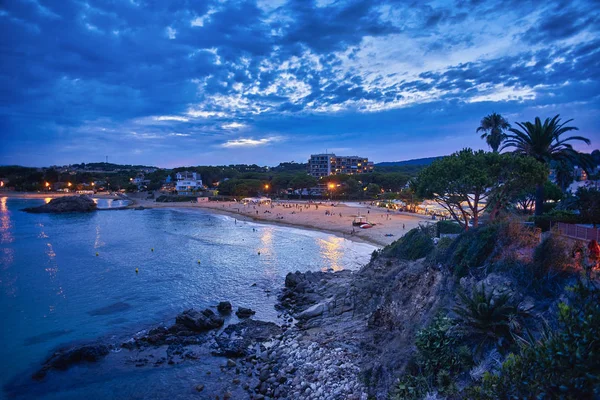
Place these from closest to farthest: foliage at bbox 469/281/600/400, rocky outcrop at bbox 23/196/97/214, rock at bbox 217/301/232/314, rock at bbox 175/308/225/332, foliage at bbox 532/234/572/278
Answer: foliage at bbox 469/281/600/400
foliage at bbox 532/234/572/278
rock at bbox 175/308/225/332
rock at bbox 217/301/232/314
rocky outcrop at bbox 23/196/97/214

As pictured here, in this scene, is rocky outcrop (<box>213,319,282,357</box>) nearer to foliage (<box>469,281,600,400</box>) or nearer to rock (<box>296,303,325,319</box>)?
rock (<box>296,303,325,319</box>)

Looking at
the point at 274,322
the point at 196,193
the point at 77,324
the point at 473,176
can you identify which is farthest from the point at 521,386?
the point at 196,193

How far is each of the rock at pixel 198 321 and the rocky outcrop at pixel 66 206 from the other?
79973 mm

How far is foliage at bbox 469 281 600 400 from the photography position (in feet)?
15.6

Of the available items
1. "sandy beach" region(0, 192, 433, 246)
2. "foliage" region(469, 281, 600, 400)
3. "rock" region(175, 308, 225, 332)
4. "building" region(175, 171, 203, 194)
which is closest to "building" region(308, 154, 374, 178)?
"building" region(175, 171, 203, 194)

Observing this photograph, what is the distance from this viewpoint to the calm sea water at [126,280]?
14.8 meters

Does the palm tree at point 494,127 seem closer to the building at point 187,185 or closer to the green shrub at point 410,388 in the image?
the green shrub at point 410,388

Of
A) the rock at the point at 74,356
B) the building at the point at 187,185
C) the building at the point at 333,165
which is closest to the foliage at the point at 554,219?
the rock at the point at 74,356

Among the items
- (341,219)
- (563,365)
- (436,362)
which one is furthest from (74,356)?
(341,219)

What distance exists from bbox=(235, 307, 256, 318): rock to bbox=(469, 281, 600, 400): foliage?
54.1ft

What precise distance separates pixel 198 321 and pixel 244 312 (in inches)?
117

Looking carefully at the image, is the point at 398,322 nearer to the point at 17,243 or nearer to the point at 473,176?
the point at 473,176

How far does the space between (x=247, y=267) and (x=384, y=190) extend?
248 feet

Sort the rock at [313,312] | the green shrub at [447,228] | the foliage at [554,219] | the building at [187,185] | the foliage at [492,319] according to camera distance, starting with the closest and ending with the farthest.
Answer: the foliage at [492,319] → the foliage at [554,219] → the rock at [313,312] → the green shrub at [447,228] → the building at [187,185]
